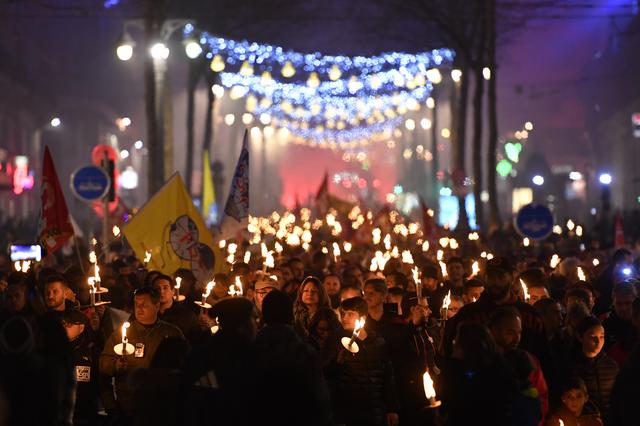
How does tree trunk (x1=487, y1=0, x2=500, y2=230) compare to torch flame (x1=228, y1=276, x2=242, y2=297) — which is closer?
torch flame (x1=228, y1=276, x2=242, y2=297)

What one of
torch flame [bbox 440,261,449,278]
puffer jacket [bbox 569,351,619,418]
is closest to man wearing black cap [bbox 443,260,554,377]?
puffer jacket [bbox 569,351,619,418]

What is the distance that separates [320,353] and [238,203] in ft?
28.2

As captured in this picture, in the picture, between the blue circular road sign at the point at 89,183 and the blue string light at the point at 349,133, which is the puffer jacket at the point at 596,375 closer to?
the blue circular road sign at the point at 89,183

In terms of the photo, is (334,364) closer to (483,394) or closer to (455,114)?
(483,394)

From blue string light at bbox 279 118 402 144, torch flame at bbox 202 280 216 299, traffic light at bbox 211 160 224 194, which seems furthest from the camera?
blue string light at bbox 279 118 402 144

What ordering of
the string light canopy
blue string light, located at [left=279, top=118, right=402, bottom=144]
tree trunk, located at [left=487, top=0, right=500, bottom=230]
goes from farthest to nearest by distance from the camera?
blue string light, located at [left=279, top=118, right=402, bottom=144] → the string light canopy → tree trunk, located at [left=487, top=0, right=500, bottom=230]

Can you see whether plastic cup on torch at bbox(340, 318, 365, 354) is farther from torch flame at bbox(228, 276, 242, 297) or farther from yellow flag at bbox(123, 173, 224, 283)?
yellow flag at bbox(123, 173, 224, 283)

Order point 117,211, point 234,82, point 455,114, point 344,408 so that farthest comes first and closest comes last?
point 234,82 → point 455,114 → point 117,211 → point 344,408

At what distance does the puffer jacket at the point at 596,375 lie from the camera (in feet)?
29.8

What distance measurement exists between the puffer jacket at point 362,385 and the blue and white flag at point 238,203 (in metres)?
8.61

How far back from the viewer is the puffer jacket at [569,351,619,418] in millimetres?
9094

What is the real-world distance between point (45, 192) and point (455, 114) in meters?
29.7

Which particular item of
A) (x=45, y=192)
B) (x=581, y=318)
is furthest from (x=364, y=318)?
(x=45, y=192)

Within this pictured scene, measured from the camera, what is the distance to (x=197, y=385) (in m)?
6.39
